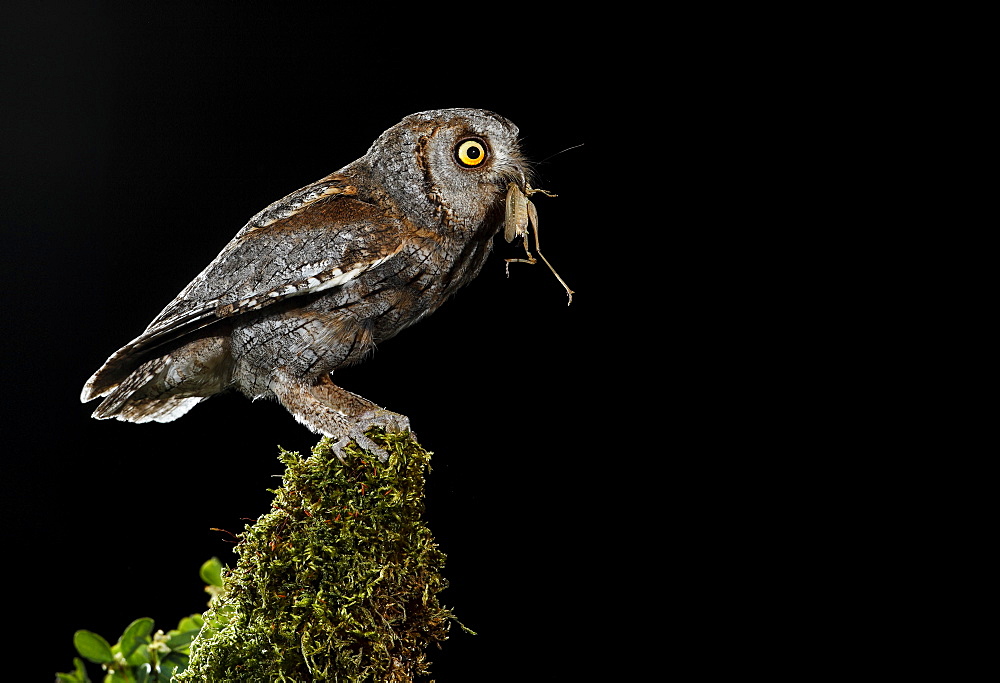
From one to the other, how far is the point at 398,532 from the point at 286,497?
27 cm

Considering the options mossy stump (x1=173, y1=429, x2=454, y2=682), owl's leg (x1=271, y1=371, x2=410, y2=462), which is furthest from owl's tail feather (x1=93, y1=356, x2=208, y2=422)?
mossy stump (x1=173, y1=429, x2=454, y2=682)

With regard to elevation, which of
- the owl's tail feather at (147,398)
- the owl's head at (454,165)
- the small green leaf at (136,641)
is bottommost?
the small green leaf at (136,641)

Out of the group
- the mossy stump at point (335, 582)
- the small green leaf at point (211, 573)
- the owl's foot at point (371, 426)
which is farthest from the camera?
the small green leaf at point (211, 573)

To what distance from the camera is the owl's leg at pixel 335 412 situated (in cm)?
200

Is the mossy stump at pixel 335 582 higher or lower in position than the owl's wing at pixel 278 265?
lower

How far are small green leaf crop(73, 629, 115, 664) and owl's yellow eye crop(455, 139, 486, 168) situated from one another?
1695 millimetres

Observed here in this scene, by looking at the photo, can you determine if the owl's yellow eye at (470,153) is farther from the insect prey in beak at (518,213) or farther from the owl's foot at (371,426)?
the owl's foot at (371,426)

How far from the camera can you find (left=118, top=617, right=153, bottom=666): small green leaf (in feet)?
8.11

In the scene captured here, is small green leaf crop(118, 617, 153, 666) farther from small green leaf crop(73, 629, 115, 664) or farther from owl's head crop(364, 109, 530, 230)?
owl's head crop(364, 109, 530, 230)

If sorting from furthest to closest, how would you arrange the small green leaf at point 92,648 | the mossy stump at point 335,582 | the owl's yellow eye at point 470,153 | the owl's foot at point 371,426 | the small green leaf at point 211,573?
the small green leaf at point 211,573
the small green leaf at point 92,648
the owl's yellow eye at point 470,153
the owl's foot at point 371,426
the mossy stump at point 335,582

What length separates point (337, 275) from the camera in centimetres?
200

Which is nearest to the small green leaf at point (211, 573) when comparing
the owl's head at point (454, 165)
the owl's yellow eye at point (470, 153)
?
the owl's head at point (454, 165)

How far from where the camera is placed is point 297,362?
6.83 feet

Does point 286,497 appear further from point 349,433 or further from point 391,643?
point 391,643
